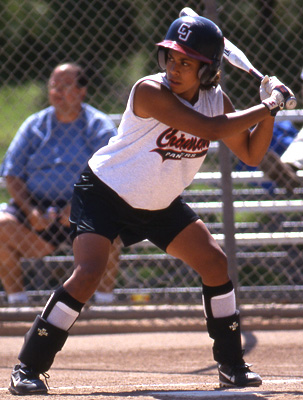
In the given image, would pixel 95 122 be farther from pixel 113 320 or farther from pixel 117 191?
pixel 117 191

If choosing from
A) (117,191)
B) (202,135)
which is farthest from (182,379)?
(202,135)

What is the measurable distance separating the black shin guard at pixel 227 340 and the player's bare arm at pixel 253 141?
2.41ft

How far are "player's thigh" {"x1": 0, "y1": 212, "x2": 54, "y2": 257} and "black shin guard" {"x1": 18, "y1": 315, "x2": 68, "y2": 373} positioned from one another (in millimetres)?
2003

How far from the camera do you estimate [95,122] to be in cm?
531

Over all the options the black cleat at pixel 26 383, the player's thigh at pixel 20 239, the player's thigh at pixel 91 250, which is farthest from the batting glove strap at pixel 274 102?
the player's thigh at pixel 20 239

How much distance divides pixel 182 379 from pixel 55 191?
6.45ft

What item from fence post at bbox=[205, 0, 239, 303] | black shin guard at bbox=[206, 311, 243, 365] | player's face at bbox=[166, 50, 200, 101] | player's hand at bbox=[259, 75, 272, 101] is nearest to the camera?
player's face at bbox=[166, 50, 200, 101]

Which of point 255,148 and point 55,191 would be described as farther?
point 55,191

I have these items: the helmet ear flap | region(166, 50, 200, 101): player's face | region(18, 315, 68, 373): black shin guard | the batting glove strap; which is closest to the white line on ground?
region(18, 315, 68, 373): black shin guard

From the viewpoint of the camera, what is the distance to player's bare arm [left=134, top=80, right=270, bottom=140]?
314 cm

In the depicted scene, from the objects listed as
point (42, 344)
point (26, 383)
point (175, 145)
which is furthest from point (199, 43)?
point (26, 383)

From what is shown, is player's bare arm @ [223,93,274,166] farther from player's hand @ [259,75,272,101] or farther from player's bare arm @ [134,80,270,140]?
player's bare arm @ [134,80,270,140]

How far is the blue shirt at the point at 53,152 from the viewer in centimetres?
531

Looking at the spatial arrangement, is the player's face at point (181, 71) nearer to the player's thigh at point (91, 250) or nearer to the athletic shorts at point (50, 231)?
the player's thigh at point (91, 250)
